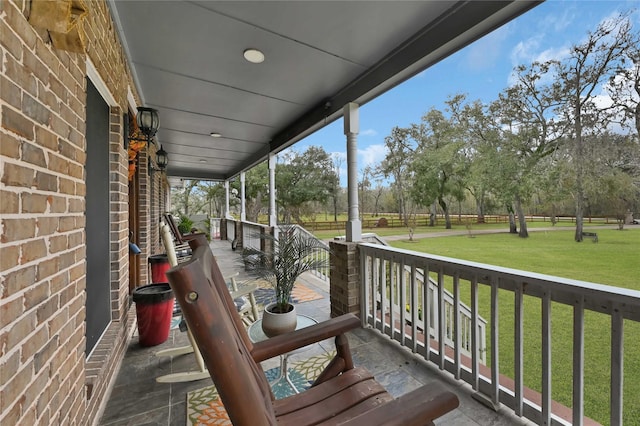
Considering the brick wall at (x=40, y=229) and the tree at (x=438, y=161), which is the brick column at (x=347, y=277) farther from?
the tree at (x=438, y=161)

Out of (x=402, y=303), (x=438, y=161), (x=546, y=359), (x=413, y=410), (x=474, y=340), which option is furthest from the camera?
(x=438, y=161)

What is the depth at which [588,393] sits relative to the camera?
2512 millimetres

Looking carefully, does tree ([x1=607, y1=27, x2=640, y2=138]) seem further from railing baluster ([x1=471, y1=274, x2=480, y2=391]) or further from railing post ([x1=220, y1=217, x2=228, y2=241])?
railing post ([x1=220, y1=217, x2=228, y2=241])

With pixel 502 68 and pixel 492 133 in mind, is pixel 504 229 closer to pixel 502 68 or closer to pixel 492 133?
pixel 492 133

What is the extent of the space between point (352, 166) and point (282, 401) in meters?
2.63

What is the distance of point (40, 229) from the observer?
3.23 ft

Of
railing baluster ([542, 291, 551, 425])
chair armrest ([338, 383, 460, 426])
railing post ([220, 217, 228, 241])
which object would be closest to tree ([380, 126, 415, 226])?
railing post ([220, 217, 228, 241])

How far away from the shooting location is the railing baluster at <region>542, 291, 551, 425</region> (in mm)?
1596

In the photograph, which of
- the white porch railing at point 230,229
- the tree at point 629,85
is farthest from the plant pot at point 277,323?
the white porch railing at point 230,229

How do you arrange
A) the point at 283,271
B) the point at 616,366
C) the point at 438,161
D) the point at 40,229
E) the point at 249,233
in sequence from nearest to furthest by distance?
the point at 40,229, the point at 616,366, the point at 283,271, the point at 438,161, the point at 249,233

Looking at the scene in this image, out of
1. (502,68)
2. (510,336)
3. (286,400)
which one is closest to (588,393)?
(510,336)

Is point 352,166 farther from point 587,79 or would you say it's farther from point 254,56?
point 587,79

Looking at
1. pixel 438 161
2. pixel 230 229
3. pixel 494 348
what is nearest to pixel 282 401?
pixel 494 348

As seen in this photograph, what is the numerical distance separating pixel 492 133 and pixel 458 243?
2.43 metres
